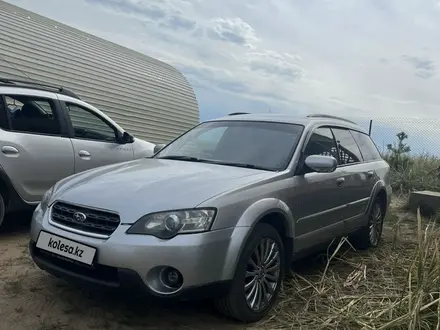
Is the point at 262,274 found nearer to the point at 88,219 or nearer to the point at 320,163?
the point at 320,163

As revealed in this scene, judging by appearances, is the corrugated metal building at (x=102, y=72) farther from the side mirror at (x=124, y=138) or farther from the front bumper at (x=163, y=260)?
the front bumper at (x=163, y=260)

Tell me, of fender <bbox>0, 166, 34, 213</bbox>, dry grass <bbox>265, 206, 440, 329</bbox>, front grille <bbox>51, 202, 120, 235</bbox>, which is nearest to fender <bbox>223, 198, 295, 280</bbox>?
dry grass <bbox>265, 206, 440, 329</bbox>

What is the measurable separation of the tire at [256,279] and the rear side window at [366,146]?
8.15ft

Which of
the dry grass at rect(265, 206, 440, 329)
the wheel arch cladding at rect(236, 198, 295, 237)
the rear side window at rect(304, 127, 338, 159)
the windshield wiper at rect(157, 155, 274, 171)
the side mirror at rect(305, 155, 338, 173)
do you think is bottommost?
the dry grass at rect(265, 206, 440, 329)

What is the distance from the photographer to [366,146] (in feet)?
20.0

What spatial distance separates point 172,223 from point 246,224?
1.79 feet

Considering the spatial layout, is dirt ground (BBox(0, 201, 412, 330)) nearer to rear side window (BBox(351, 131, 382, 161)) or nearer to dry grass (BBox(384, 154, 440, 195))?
rear side window (BBox(351, 131, 382, 161))

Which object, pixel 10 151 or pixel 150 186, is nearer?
pixel 150 186

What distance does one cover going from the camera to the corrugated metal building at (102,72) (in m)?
13.5

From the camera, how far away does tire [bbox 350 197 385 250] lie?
5.75 m

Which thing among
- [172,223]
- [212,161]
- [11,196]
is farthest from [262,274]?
[11,196]

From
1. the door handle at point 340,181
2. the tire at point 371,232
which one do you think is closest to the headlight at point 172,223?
the door handle at point 340,181

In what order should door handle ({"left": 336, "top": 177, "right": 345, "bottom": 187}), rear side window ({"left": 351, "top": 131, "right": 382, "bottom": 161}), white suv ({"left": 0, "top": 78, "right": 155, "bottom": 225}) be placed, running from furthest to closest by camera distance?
rear side window ({"left": 351, "top": 131, "right": 382, "bottom": 161}) → white suv ({"left": 0, "top": 78, "right": 155, "bottom": 225}) → door handle ({"left": 336, "top": 177, "right": 345, "bottom": 187})

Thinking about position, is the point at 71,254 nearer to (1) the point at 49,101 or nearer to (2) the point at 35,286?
(2) the point at 35,286
